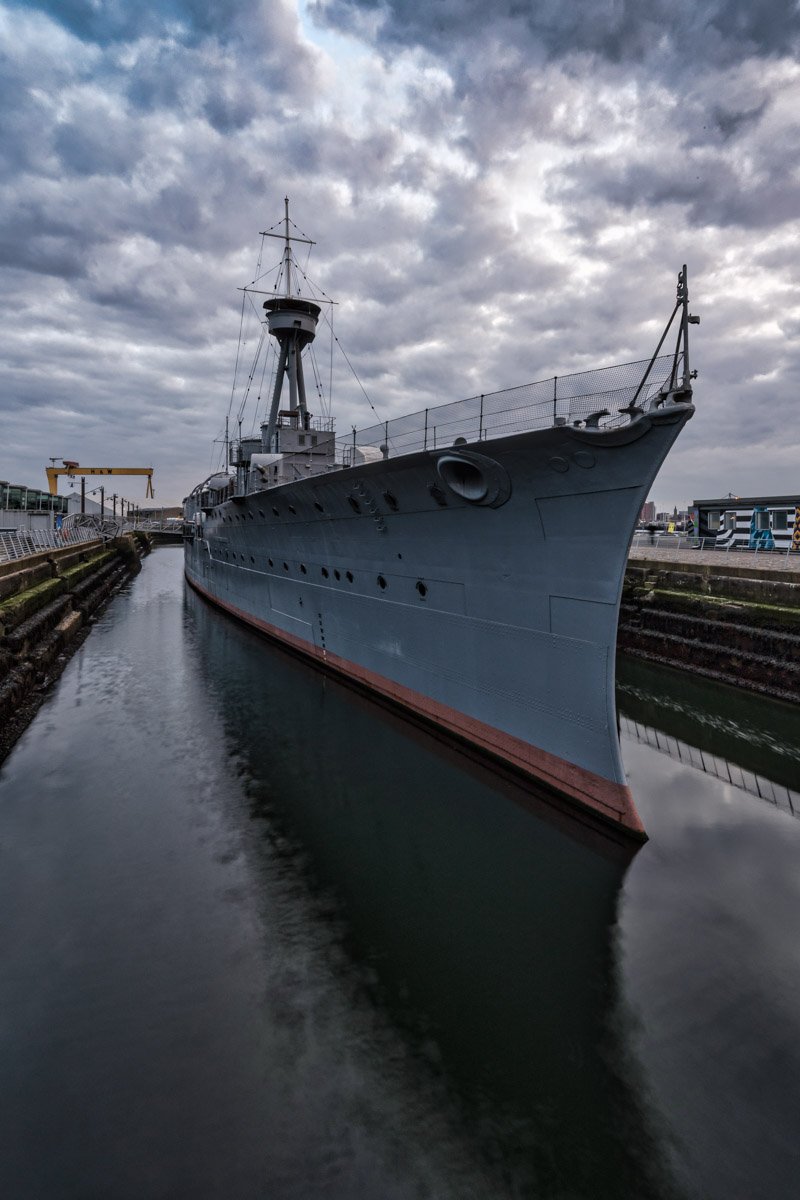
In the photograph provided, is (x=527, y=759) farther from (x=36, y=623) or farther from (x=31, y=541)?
(x=31, y=541)

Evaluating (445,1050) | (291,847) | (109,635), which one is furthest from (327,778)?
(109,635)

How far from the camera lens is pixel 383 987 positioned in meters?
5.02

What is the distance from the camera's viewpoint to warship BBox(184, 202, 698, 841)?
6.73m

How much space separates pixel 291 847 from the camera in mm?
7320

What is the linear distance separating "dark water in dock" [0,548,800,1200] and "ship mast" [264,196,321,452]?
1561cm

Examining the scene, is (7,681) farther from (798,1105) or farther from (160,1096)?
(798,1105)

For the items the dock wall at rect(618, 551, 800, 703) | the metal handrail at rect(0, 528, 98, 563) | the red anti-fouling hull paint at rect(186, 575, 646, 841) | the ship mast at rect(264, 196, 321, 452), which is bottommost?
the red anti-fouling hull paint at rect(186, 575, 646, 841)

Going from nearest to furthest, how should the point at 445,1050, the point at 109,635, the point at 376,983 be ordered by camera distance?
the point at 445,1050, the point at 376,983, the point at 109,635

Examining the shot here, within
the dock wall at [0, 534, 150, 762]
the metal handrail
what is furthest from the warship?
the metal handrail

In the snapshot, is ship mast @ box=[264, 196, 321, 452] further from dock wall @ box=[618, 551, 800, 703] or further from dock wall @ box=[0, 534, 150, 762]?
dock wall @ box=[618, 551, 800, 703]

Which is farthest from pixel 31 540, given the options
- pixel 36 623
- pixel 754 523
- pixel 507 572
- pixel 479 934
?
pixel 754 523

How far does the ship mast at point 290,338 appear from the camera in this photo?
70.1 feet

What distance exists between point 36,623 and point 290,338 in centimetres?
1393

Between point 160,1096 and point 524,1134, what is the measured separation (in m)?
2.59
